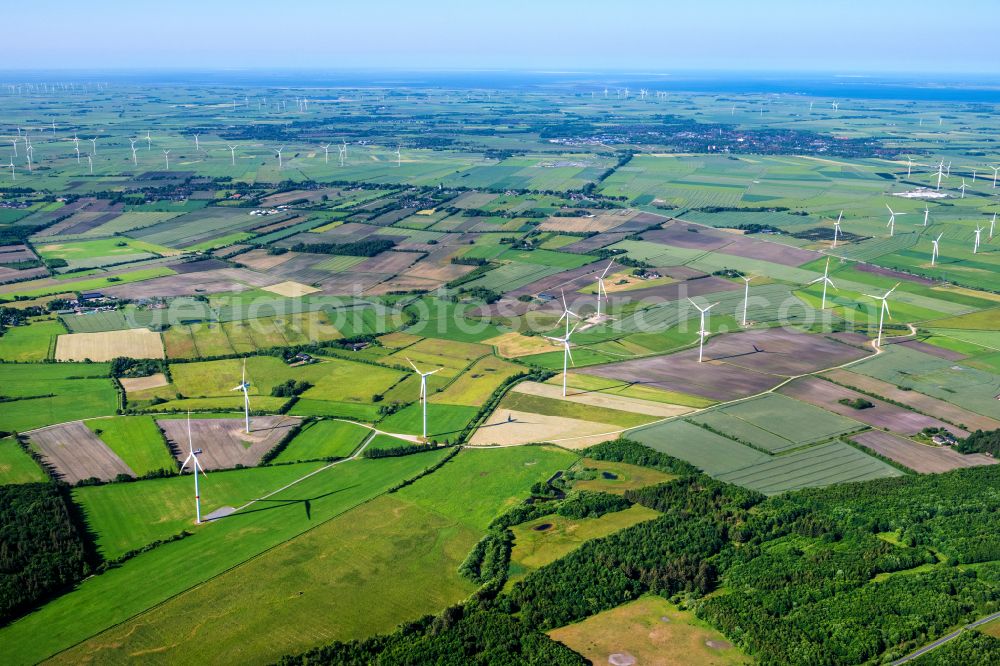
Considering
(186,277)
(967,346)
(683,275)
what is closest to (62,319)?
(186,277)

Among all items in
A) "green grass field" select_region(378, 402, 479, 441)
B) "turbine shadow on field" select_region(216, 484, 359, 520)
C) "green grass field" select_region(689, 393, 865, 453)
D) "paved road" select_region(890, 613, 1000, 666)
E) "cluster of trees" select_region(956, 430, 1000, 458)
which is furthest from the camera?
"green grass field" select_region(378, 402, 479, 441)

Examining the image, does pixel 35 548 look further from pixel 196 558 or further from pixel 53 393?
pixel 53 393

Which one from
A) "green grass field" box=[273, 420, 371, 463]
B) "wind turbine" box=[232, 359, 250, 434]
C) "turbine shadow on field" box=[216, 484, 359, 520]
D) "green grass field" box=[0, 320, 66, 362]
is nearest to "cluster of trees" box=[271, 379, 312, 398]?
"wind turbine" box=[232, 359, 250, 434]

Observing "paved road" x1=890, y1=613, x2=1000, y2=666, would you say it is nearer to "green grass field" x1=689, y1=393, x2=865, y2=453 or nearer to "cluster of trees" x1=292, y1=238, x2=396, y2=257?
"green grass field" x1=689, y1=393, x2=865, y2=453

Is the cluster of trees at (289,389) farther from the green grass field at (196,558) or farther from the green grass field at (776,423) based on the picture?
the green grass field at (776,423)

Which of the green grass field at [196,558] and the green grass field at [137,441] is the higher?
the green grass field at [137,441]

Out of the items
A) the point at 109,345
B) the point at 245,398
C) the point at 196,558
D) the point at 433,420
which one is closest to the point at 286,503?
the point at 196,558

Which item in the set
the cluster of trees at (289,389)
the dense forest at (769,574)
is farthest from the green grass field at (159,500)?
the dense forest at (769,574)
